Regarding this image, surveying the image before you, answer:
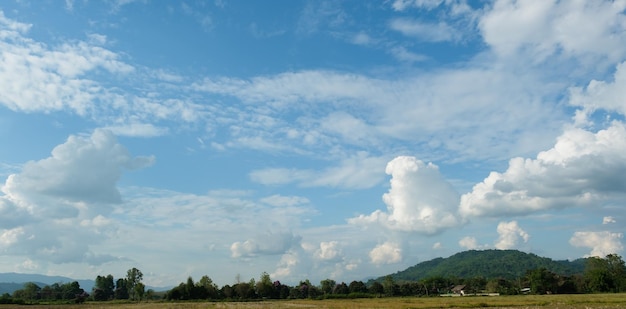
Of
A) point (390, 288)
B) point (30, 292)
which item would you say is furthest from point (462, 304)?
point (30, 292)

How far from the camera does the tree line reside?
13200cm

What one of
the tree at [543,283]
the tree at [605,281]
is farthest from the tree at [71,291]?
the tree at [605,281]

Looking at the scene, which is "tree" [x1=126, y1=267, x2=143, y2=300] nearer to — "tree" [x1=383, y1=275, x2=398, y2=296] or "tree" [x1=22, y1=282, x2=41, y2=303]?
"tree" [x1=22, y1=282, x2=41, y2=303]

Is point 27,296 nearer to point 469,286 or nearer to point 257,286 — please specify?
point 257,286

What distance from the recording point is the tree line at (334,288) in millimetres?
132000

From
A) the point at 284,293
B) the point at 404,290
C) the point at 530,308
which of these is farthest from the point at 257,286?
the point at 530,308

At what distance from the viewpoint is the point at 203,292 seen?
414ft

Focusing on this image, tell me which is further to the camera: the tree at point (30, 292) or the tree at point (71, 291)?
the tree at point (71, 291)

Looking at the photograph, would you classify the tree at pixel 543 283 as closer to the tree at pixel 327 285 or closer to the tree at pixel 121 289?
the tree at pixel 327 285

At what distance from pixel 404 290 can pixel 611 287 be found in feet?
207

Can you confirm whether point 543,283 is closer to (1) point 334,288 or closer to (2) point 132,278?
(1) point 334,288

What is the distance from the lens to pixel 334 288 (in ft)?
550

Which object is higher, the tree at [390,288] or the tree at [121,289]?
the tree at [121,289]

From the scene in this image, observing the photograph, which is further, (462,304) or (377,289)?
(377,289)
